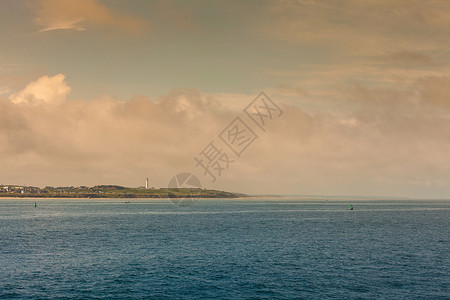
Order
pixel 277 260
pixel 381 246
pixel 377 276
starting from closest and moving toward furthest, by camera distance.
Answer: pixel 377 276
pixel 277 260
pixel 381 246

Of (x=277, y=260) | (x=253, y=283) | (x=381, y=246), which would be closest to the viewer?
(x=253, y=283)

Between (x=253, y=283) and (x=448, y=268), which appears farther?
(x=448, y=268)

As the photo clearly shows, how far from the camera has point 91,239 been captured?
345 ft

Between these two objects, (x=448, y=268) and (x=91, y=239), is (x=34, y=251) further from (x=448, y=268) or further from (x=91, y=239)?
(x=448, y=268)

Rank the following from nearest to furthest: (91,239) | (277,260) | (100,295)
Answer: (100,295) < (277,260) < (91,239)

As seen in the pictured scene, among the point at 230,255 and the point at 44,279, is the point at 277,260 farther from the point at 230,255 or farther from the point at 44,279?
the point at 44,279

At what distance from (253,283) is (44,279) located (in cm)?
3271

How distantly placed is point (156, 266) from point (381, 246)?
57824mm

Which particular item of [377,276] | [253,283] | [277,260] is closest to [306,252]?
[277,260]

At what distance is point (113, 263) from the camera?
71.8 m

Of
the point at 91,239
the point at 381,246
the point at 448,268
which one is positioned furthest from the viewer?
the point at 91,239

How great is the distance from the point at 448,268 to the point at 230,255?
41.0m

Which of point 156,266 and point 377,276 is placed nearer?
point 377,276

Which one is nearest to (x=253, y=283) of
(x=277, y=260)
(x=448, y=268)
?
(x=277, y=260)
